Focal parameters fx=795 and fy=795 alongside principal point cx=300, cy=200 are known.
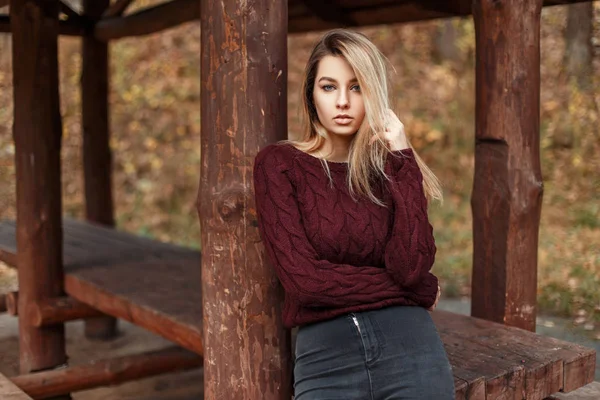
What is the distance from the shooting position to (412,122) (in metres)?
11.8

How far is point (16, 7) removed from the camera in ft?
15.3

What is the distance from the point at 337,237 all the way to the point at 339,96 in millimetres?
431

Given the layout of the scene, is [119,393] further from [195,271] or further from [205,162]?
[205,162]

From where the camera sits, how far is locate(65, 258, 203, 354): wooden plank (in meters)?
3.59

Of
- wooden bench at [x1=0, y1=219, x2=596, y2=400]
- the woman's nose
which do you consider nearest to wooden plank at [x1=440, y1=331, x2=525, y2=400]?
wooden bench at [x1=0, y1=219, x2=596, y2=400]

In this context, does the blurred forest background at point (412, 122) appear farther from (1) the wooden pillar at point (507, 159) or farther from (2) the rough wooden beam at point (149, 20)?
(1) the wooden pillar at point (507, 159)

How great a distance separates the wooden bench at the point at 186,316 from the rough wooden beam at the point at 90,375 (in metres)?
0.44

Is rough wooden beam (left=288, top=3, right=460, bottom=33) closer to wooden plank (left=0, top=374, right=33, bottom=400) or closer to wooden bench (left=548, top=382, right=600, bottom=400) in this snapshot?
wooden bench (left=548, top=382, right=600, bottom=400)

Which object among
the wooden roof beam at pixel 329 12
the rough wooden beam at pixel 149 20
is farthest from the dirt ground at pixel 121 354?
the wooden roof beam at pixel 329 12

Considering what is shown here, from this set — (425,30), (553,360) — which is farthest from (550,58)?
(553,360)

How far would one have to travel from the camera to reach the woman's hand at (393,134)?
2451 millimetres

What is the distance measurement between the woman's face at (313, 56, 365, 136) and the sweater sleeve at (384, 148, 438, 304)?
0.19 meters

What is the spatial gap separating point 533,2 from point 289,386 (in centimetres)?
180

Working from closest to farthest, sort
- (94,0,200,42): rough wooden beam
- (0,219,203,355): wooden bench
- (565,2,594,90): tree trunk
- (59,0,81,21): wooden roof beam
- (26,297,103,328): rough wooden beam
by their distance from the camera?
1. (0,219,203,355): wooden bench
2. (26,297,103,328): rough wooden beam
3. (94,0,200,42): rough wooden beam
4. (59,0,81,21): wooden roof beam
5. (565,2,594,90): tree trunk
